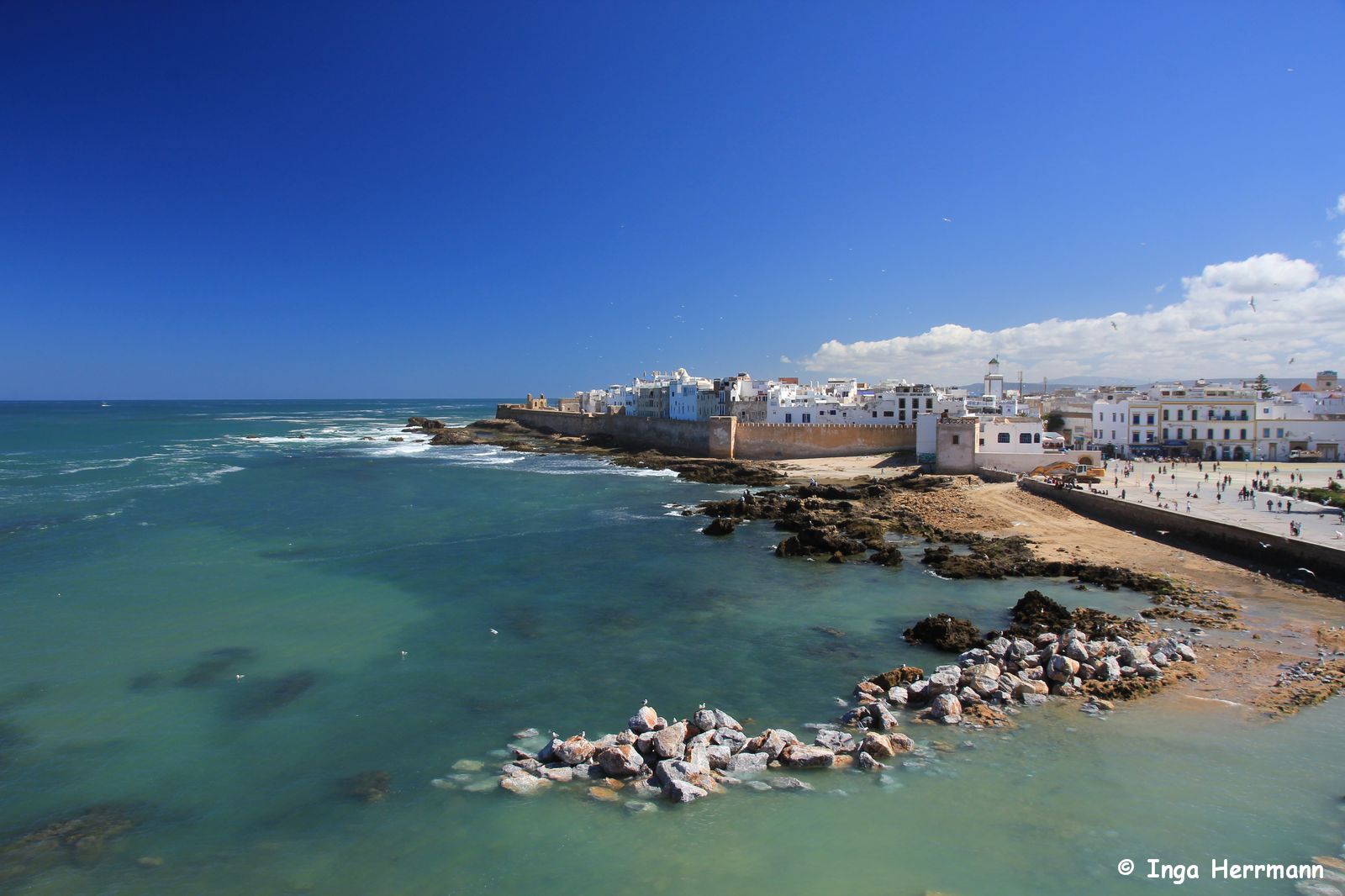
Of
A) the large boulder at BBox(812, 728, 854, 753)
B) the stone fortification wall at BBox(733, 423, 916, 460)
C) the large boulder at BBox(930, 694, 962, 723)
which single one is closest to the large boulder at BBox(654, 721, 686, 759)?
the large boulder at BBox(812, 728, 854, 753)

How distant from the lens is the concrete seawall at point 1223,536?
17938 millimetres

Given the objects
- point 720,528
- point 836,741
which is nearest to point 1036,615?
point 836,741

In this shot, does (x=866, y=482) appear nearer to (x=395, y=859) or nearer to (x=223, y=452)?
(x=395, y=859)

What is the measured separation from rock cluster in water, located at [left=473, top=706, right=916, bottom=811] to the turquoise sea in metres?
0.27

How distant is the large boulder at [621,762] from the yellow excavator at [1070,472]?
27.1 m

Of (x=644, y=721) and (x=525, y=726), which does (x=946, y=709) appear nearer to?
(x=644, y=721)

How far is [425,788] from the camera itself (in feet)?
32.2

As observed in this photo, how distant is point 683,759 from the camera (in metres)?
9.88

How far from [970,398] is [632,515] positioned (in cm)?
4006

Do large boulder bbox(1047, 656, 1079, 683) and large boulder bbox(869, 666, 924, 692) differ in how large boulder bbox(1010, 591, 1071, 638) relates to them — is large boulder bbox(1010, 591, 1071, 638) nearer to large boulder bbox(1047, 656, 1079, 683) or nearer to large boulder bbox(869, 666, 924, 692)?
large boulder bbox(1047, 656, 1079, 683)

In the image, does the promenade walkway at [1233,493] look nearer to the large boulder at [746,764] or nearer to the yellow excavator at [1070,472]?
the yellow excavator at [1070,472]

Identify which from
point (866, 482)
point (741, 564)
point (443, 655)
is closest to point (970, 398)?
point (866, 482)

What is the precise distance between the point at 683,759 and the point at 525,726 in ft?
9.59

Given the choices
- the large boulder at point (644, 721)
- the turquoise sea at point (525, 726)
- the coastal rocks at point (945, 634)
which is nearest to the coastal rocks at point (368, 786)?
the turquoise sea at point (525, 726)
